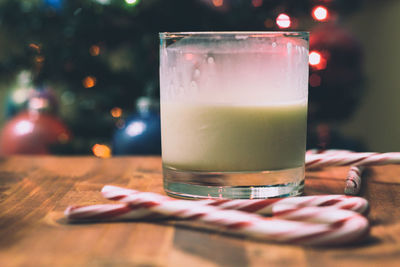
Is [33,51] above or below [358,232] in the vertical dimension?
above

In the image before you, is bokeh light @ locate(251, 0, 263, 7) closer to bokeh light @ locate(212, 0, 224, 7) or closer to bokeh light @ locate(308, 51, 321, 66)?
bokeh light @ locate(212, 0, 224, 7)

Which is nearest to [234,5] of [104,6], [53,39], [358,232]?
[104,6]

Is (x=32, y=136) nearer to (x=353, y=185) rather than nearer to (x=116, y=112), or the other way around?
(x=116, y=112)

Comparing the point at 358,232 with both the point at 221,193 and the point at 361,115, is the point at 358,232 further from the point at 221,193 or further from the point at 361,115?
the point at 361,115

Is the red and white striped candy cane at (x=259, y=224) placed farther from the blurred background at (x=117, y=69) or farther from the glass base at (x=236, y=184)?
the blurred background at (x=117, y=69)

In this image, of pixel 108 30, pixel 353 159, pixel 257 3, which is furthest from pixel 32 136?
pixel 353 159

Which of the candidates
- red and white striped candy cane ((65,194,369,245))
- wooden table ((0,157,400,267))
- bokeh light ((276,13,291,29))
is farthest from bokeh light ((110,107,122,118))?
red and white striped candy cane ((65,194,369,245))
